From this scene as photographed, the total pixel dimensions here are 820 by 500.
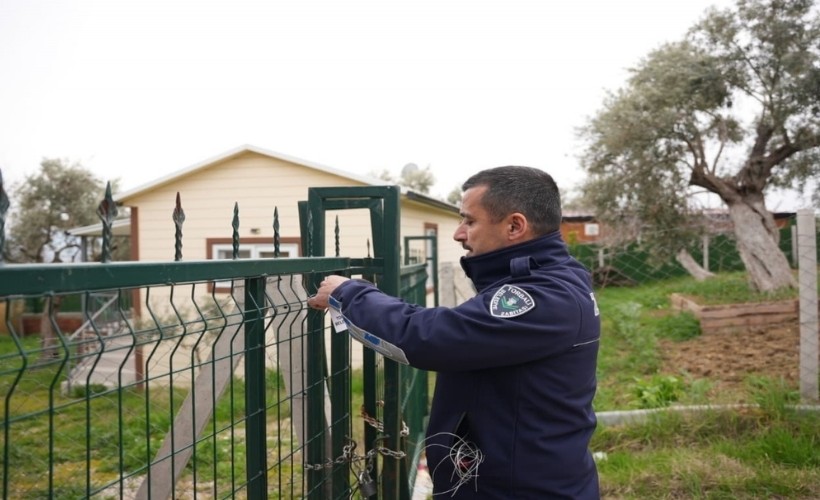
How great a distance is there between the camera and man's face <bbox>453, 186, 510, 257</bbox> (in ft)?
6.73

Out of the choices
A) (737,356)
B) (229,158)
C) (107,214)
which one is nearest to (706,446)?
(737,356)

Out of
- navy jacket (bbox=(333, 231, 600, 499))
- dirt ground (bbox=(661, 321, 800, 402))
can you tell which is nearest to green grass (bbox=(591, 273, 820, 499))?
dirt ground (bbox=(661, 321, 800, 402))

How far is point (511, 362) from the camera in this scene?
A: 1.79m

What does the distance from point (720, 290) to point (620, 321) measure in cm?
325

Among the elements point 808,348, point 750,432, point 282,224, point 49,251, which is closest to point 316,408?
point 750,432

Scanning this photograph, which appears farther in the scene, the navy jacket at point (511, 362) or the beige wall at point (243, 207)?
the beige wall at point (243, 207)

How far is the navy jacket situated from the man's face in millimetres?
53

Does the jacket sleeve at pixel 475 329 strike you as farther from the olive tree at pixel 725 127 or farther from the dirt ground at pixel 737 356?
the olive tree at pixel 725 127

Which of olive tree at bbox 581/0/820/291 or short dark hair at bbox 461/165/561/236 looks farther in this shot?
olive tree at bbox 581/0/820/291

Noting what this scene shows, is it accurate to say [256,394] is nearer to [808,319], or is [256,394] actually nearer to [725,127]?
[808,319]

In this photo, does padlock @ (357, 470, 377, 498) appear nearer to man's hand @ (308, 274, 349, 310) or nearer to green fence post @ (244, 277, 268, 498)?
green fence post @ (244, 277, 268, 498)

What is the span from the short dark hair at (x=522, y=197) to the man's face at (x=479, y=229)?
20mm

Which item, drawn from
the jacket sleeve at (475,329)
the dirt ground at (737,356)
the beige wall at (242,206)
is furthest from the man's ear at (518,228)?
the beige wall at (242,206)

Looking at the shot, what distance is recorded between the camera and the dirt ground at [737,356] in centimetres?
665
